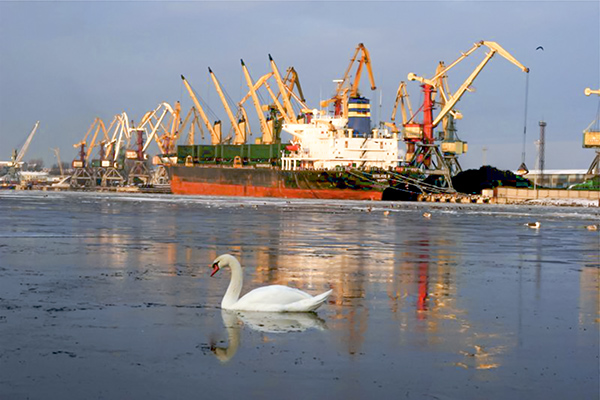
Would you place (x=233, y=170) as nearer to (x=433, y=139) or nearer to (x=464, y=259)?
(x=433, y=139)

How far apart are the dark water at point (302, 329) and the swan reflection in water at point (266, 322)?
34mm

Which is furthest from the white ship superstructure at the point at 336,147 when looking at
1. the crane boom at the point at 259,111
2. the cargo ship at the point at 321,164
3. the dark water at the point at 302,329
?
the dark water at the point at 302,329

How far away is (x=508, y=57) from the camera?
132 m

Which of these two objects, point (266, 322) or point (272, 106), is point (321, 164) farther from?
point (266, 322)

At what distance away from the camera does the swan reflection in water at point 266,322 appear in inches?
486

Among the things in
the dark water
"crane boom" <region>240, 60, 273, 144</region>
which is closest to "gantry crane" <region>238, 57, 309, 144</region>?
"crane boom" <region>240, 60, 273, 144</region>

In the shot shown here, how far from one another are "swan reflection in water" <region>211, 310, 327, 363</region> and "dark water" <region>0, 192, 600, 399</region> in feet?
0.11

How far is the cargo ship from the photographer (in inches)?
4872

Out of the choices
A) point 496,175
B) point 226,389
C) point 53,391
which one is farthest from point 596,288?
point 496,175

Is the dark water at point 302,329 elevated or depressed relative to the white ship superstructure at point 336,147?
depressed

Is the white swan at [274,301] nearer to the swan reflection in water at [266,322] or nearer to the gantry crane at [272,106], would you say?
the swan reflection in water at [266,322]

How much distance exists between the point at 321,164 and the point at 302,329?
119 meters

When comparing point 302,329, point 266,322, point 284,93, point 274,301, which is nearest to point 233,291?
point 274,301

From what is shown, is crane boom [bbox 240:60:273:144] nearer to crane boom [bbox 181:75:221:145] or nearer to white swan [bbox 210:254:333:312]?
crane boom [bbox 181:75:221:145]
